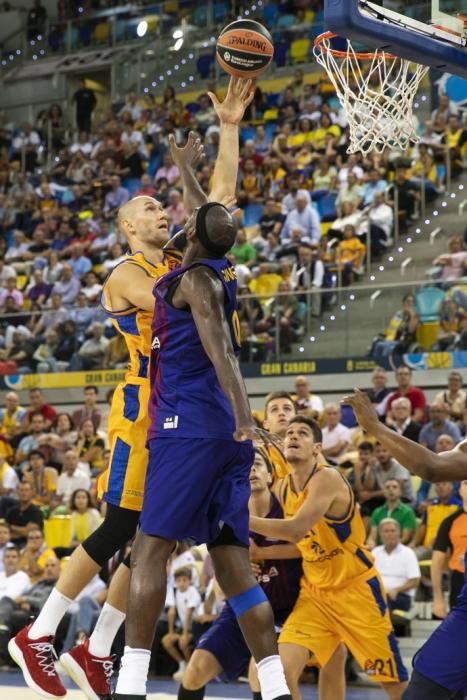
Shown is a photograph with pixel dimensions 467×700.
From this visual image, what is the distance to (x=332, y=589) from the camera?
746 cm

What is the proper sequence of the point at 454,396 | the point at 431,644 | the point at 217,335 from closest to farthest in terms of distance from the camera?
the point at 217,335 → the point at 431,644 → the point at 454,396

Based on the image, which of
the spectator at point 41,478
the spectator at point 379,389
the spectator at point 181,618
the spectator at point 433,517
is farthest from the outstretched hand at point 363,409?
the spectator at point 41,478

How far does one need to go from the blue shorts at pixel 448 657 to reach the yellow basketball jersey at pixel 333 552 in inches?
74.0

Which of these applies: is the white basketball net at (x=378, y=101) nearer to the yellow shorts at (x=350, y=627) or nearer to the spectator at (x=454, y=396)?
the yellow shorts at (x=350, y=627)

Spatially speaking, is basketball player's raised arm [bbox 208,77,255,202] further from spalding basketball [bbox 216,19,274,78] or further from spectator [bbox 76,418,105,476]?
spectator [bbox 76,418,105,476]

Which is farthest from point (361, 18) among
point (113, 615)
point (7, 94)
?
point (7, 94)

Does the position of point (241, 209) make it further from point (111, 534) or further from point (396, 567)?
point (111, 534)

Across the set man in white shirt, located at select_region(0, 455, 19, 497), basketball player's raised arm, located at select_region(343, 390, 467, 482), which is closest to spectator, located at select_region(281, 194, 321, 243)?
man in white shirt, located at select_region(0, 455, 19, 497)

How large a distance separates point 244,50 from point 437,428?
21.7 ft

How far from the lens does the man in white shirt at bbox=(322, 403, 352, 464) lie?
13.2m

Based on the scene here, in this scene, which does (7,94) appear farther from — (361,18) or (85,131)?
(361,18)

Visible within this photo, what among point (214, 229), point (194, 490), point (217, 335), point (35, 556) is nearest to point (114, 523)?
point (194, 490)

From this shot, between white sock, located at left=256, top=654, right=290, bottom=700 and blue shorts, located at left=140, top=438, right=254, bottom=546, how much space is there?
54cm

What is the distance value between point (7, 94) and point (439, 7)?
21.9 metres
